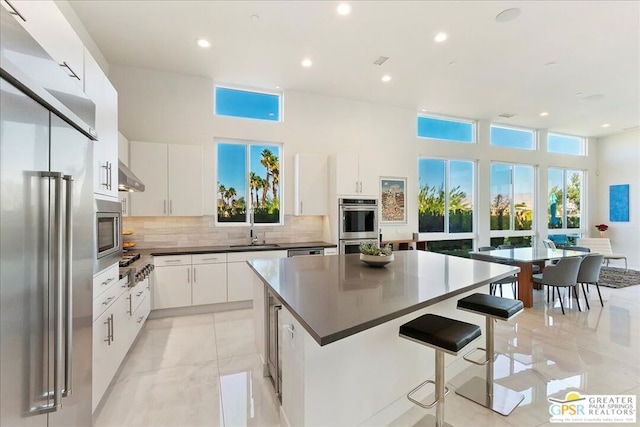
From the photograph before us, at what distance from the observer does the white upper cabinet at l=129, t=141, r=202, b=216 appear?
4.18m

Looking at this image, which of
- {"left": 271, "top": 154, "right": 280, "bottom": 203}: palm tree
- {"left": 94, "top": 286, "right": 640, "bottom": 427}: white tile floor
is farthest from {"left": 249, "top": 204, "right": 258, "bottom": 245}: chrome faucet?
{"left": 94, "top": 286, "right": 640, "bottom": 427}: white tile floor

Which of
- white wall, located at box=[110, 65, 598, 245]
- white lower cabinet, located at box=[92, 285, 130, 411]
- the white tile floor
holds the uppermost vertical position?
white wall, located at box=[110, 65, 598, 245]

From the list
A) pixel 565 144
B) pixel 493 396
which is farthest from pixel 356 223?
pixel 565 144

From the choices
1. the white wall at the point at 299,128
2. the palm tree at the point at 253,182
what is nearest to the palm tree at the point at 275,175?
the white wall at the point at 299,128

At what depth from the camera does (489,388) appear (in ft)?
7.50

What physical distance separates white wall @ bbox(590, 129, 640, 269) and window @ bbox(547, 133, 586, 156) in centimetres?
58

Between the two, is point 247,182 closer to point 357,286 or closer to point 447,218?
point 357,286

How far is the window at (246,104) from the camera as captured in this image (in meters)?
4.98

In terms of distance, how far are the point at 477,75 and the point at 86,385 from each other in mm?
5867

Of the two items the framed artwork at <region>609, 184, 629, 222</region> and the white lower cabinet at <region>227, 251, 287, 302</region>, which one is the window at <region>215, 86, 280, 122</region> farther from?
the framed artwork at <region>609, 184, 629, 222</region>

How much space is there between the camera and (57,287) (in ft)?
3.64

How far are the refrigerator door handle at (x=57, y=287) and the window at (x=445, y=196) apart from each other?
20.7 ft

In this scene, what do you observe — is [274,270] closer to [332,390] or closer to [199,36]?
[332,390]

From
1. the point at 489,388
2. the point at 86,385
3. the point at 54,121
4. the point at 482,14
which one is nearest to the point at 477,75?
the point at 482,14
